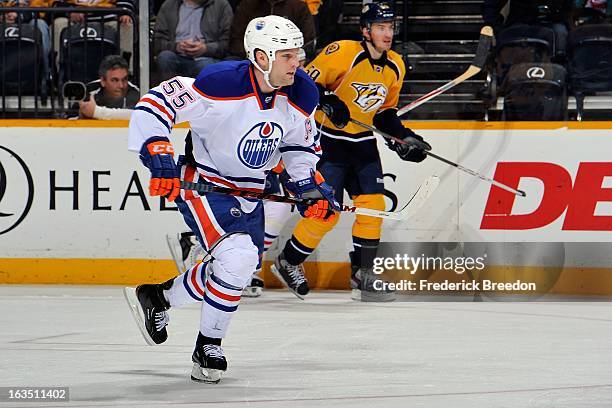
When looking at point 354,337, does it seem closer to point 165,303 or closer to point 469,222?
point 165,303

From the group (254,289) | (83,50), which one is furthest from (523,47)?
(83,50)

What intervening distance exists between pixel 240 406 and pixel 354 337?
68.0 inches

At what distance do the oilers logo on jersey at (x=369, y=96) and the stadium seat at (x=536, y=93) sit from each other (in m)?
0.79

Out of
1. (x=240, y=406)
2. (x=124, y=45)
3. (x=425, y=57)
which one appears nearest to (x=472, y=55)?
(x=425, y=57)

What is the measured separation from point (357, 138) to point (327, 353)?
7.47 ft

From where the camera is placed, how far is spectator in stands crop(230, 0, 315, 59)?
7570mm

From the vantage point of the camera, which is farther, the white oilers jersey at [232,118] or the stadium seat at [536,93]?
the stadium seat at [536,93]

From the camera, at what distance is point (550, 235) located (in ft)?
24.2

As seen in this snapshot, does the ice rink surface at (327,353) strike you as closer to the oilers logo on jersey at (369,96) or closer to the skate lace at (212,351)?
the skate lace at (212,351)

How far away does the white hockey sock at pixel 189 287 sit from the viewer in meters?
4.68

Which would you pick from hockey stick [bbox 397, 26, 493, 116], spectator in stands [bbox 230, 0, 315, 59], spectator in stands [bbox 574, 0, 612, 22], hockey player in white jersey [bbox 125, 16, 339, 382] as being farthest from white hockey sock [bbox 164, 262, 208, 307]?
spectator in stands [bbox 574, 0, 612, 22]

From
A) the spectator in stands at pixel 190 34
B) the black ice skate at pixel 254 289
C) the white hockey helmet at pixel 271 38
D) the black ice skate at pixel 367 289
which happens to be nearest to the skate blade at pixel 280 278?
the black ice skate at pixel 254 289

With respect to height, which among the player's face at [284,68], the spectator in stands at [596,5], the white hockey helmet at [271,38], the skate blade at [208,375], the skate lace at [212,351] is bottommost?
the skate blade at [208,375]

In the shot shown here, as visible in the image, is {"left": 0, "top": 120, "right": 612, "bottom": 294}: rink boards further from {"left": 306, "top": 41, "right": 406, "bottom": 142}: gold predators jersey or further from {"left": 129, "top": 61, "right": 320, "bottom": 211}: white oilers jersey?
{"left": 129, "top": 61, "right": 320, "bottom": 211}: white oilers jersey
